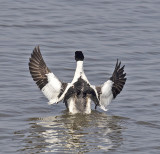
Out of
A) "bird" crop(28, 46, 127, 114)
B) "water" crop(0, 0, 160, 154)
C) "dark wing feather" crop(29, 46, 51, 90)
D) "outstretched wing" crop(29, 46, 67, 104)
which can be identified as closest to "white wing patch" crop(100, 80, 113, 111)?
"bird" crop(28, 46, 127, 114)

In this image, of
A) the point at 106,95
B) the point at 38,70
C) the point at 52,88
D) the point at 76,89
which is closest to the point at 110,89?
the point at 106,95

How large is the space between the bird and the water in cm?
24

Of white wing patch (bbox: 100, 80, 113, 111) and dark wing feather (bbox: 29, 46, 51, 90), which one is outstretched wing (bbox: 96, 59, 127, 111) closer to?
white wing patch (bbox: 100, 80, 113, 111)

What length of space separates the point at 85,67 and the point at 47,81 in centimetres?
361

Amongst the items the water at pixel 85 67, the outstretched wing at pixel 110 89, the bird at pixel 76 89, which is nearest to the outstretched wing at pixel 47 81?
the bird at pixel 76 89

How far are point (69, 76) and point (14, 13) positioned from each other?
243 inches

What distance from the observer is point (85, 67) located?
15094mm

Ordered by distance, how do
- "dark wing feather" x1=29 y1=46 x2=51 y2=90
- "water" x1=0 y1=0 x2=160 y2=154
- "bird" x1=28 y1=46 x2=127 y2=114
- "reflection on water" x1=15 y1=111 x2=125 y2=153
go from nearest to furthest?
"reflection on water" x1=15 y1=111 x2=125 y2=153 → "water" x1=0 y1=0 x2=160 y2=154 → "bird" x1=28 y1=46 x2=127 y2=114 → "dark wing feather" x1=29 y1=46 x2=51 y2=90

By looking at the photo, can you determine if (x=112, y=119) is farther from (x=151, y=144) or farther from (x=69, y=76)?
(x=69, y=76)

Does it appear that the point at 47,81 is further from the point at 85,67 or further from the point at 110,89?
the point at 85,67

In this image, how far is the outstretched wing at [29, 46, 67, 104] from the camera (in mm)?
11477

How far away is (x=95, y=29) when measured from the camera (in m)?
18.5

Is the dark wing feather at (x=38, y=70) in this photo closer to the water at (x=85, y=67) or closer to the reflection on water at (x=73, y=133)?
the water at (x=85, y=67)

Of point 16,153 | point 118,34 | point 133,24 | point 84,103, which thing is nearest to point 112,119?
point 84,103
